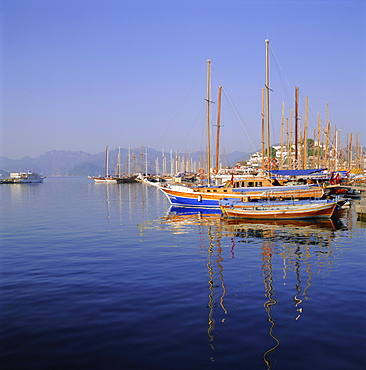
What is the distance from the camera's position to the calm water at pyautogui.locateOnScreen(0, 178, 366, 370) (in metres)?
9.11

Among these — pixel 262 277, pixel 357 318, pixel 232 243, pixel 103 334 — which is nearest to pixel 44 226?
pixel 232 243

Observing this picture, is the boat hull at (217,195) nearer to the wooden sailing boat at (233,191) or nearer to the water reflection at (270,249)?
the wooden sailing boat at (233,191)

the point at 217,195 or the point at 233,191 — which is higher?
the point at 233,191

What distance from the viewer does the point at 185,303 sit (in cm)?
1284

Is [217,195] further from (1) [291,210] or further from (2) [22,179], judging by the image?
(2) [22,179]

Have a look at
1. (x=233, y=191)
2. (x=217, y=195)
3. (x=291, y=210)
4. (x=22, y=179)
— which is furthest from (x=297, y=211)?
(x=22, y=179)

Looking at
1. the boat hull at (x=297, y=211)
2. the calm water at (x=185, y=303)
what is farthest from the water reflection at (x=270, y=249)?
the boat hull at (x=297, y=211)

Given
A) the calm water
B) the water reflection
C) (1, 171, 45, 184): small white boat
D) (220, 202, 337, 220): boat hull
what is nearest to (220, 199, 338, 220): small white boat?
(220, 202, 337, 220): boat hull

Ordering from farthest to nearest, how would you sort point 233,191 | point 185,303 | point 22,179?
point 22,179 < point 233,191 < point 185,303

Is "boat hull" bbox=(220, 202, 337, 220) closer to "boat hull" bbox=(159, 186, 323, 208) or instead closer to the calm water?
"boat hull" bbox=(159, 186, 323, 208)

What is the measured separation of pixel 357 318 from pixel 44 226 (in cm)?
2887

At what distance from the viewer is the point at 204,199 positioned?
4788cm

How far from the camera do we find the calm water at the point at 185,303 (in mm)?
9109

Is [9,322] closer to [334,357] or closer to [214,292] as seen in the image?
[214,292]
